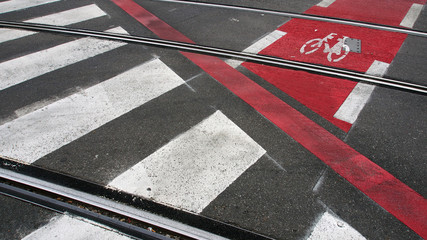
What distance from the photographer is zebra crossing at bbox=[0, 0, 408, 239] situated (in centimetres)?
307

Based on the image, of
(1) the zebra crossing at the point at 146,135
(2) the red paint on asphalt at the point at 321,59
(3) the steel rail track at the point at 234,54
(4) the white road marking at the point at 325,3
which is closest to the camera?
(1) the zebra crossing at the point at 146,135

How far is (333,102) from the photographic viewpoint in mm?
4309

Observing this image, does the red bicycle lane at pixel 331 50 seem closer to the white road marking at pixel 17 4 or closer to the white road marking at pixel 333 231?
the white road marking at pixel 333 231

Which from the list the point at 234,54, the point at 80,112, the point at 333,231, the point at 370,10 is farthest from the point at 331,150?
the point at 370,10

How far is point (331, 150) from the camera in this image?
3531 millimetres

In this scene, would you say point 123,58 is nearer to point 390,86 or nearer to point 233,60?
point 233,60

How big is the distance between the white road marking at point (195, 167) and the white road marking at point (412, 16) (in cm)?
550

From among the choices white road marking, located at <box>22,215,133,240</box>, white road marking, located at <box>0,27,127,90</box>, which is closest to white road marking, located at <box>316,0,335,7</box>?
white road marking, located at <box>0,27,127,90</box>

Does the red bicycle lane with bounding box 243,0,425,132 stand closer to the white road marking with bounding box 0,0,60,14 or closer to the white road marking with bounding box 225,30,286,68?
the white road marking with bounding box 225,30,286,68

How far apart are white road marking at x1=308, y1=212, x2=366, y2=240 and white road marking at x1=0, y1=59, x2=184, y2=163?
290cm

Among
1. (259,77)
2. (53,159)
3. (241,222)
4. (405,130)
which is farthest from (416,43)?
(53,159)

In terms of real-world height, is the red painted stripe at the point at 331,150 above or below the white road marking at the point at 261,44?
below

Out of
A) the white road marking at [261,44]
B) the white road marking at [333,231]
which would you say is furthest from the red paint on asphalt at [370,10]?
the white road marking at [333,231]

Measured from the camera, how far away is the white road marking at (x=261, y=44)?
5.16 m
